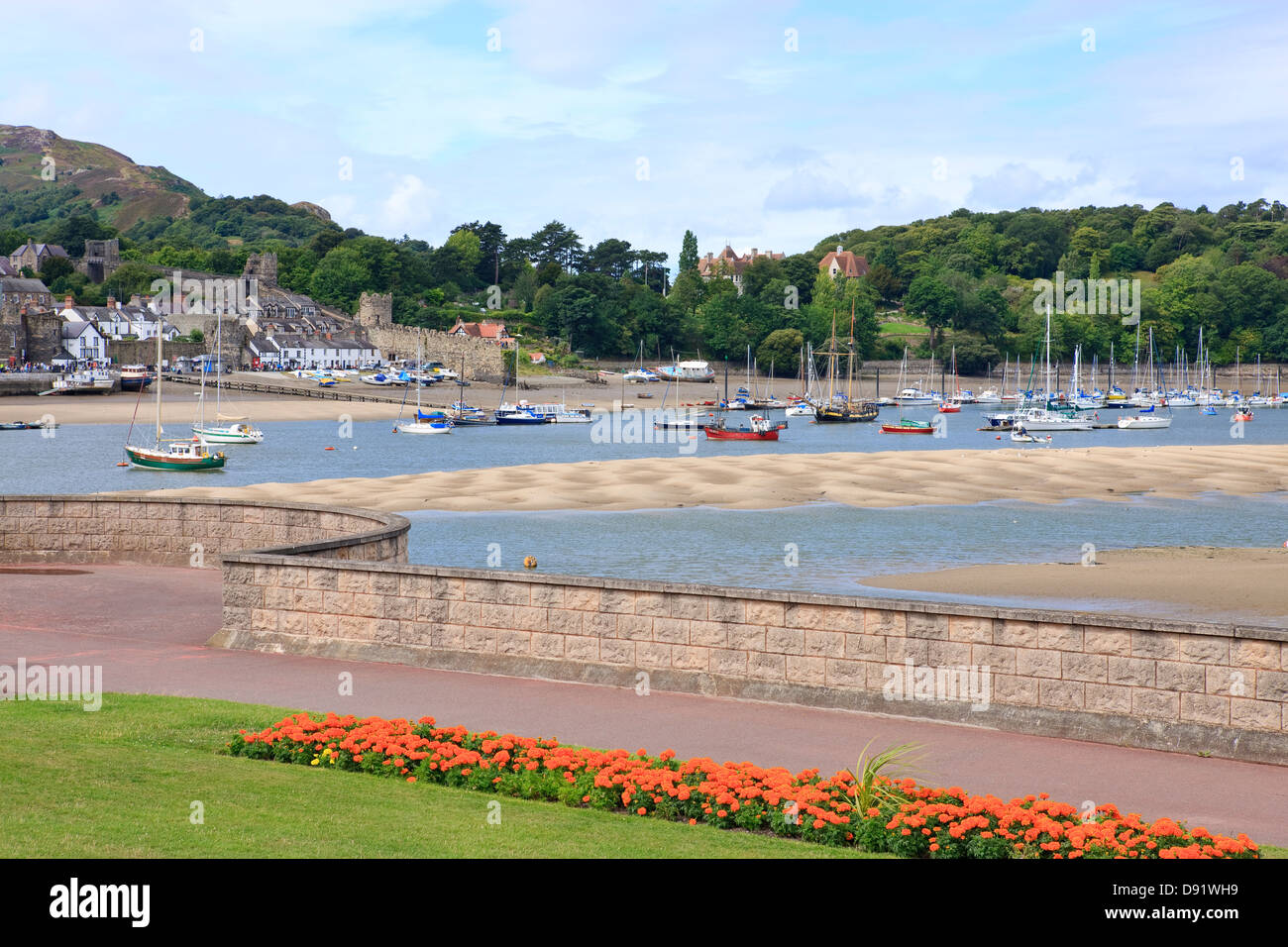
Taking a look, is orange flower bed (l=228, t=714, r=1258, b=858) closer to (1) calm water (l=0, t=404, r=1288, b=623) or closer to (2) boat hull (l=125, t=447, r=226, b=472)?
(1) calm water (l=0, t=404, r=1288, b=623)

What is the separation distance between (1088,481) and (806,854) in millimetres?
56150

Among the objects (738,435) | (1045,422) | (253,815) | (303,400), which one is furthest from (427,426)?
(253,815)

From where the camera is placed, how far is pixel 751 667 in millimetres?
15453

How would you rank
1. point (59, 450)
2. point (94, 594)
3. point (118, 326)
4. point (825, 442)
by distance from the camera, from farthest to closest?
point (118, 326) → point (825, 442) → point (59, 450) → point (94, 594)

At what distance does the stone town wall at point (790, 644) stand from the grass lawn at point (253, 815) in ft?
16.1

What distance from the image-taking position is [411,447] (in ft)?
336

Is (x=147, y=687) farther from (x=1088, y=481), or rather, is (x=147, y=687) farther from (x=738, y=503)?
(x=1088, y=481)

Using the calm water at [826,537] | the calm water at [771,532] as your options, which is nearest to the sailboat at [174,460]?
the calm water at [771,532]

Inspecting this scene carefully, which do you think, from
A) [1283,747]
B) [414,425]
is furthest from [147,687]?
[414,425]

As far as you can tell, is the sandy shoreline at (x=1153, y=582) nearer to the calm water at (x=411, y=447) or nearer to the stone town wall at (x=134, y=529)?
the stone town wall at (x=134, y=529)

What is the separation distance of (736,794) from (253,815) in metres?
3.77

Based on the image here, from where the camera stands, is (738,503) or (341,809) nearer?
(341,809)

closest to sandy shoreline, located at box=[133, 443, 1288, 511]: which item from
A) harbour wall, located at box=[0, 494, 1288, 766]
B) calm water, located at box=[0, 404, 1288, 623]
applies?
calm water, located at box=[0, 404, 1288, 623]

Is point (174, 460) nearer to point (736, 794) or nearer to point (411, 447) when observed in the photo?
point (411, 447)
